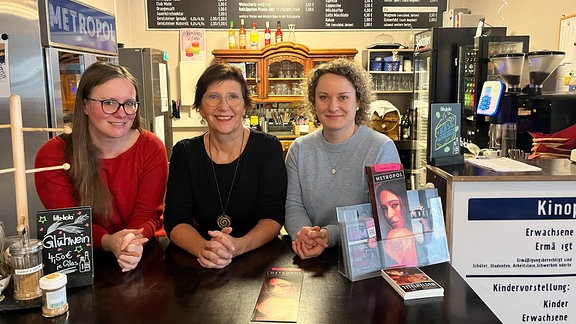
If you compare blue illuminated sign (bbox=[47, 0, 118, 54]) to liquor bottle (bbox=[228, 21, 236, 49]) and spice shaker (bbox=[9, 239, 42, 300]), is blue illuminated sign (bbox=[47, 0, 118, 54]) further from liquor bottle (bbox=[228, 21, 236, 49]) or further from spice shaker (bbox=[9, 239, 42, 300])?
liquor bottle (bbox=[228, 21, 236, 49])


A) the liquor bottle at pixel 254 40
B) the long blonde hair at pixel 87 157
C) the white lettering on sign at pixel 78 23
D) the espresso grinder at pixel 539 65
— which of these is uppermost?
the liquor bottle at pixel 254 40

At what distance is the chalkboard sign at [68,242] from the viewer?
4.27 ft

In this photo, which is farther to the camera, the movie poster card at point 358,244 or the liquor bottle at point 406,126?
the liquor bottle at point 406,126

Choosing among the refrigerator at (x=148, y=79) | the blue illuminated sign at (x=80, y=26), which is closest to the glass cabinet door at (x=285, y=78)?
the refrigerator at (x=148, y=79)

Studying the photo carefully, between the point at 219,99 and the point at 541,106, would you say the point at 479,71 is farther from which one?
the point at 219,99

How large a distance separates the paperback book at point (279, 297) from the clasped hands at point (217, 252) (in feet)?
0.48

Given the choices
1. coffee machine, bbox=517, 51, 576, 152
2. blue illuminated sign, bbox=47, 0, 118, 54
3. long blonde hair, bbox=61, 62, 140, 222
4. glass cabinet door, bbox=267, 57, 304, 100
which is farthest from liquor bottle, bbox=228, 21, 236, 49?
long blonde hair, bbox=61, 62, 140, 222

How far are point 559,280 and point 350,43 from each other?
4313 millimetres

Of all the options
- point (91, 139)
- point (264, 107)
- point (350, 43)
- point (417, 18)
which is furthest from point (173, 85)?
point (91, 139)

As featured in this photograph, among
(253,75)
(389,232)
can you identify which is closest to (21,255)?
(389,232)

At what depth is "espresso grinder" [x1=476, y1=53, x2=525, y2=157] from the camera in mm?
2719

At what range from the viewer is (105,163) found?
5.82 feet

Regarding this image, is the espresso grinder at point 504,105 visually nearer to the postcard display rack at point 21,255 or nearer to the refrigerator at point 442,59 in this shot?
the refrigerator at point 442,59

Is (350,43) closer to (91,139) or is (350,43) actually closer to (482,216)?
(482,216)
